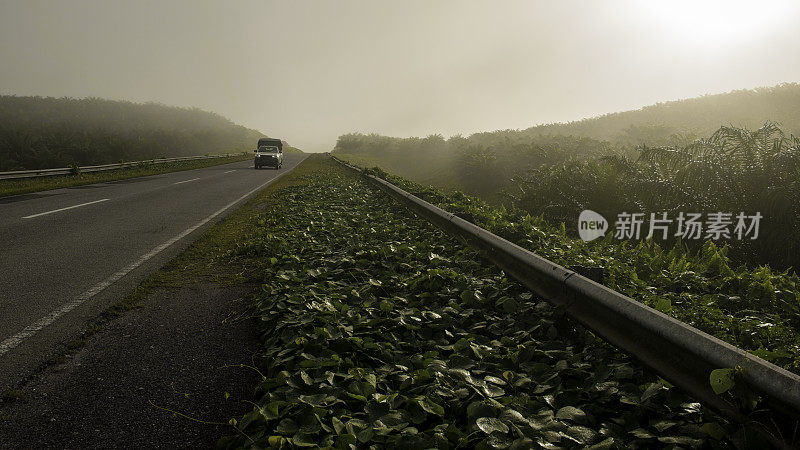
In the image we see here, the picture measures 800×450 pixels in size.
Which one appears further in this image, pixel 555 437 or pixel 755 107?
pixel 755 107

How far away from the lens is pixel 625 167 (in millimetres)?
7863

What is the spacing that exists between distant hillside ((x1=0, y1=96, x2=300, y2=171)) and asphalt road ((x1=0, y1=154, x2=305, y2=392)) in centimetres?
2678

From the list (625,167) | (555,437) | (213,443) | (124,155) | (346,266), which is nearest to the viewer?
(555,437)

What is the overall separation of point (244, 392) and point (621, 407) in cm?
210

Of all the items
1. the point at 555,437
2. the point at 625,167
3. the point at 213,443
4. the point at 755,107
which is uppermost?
the point at 755,107

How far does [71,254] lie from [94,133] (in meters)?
42.3

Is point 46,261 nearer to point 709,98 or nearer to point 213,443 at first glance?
point 213,443

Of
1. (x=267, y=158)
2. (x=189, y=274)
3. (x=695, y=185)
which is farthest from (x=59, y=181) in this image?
(x=695, y=185)

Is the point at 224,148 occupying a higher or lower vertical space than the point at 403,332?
higher

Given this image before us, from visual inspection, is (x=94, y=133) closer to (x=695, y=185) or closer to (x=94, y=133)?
(x=94, y=133)

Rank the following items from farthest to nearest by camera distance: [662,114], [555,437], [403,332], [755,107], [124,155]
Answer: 1. [124,155]
2. [662,114]
3. [755,107]
4. [403,332]
5. [555,437]

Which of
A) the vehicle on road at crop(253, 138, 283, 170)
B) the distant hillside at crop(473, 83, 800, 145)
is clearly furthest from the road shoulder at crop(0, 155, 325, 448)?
the vehicle on road at crop(253, 138, 283, 170)

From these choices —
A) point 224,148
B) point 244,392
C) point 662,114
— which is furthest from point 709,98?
point 224,148

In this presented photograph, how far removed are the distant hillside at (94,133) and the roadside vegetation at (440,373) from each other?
3523cm
